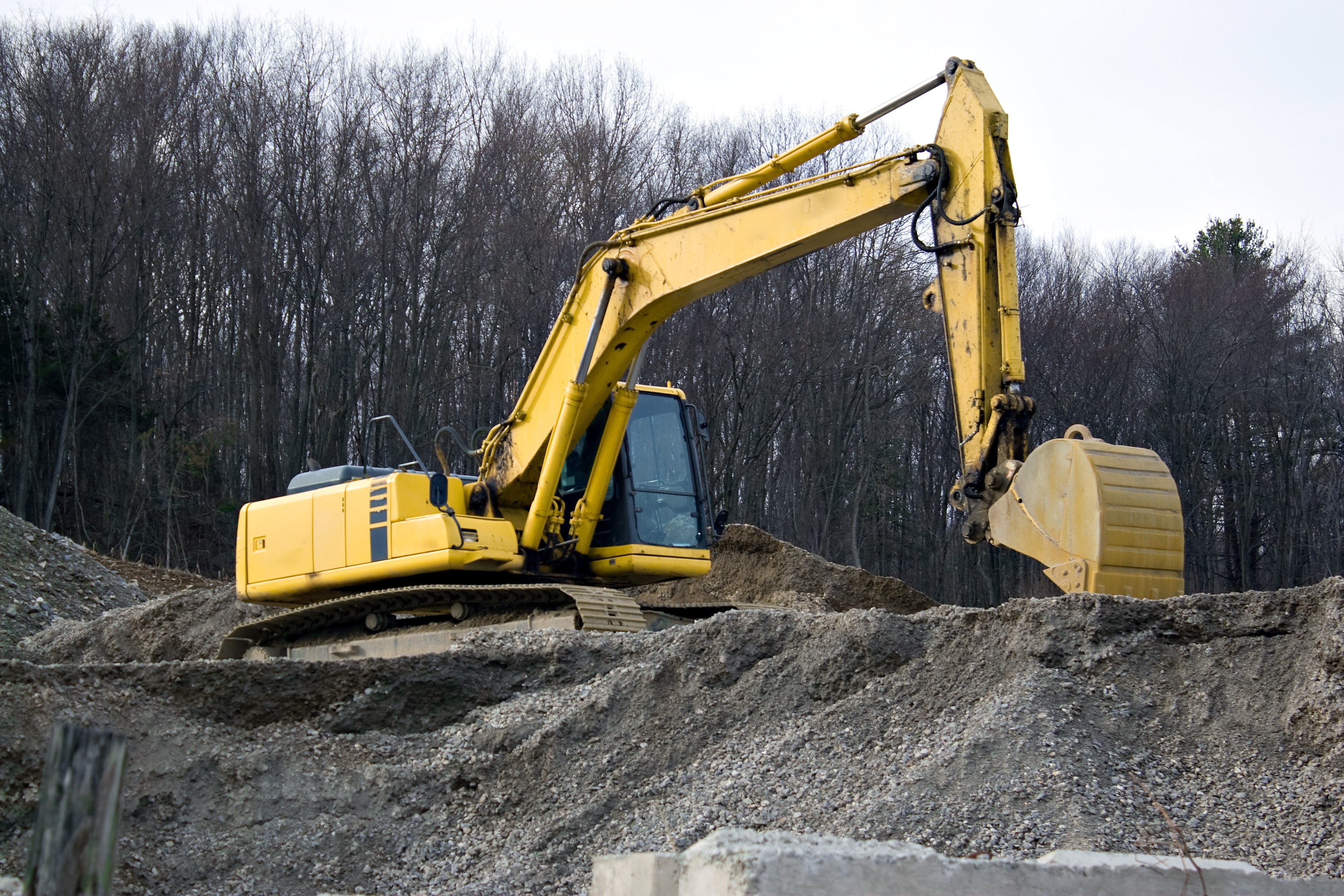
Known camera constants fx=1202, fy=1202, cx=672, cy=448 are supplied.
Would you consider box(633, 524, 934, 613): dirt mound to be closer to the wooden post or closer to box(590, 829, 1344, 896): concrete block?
box(590, 829, 1344, 896): concrete block

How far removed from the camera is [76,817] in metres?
2.90

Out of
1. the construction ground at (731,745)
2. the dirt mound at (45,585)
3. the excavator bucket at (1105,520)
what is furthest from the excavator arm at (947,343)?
Answer: the dirt mound at (45,585)

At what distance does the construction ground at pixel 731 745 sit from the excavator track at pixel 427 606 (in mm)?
1101

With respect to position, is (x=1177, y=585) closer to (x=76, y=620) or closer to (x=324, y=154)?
(x=76, y=620)

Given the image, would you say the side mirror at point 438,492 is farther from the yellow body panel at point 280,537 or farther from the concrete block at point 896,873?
the concrete block at point 896,873

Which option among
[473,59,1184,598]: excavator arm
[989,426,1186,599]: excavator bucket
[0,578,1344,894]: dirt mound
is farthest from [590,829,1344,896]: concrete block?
[473,59,1184,598]: excavator arm

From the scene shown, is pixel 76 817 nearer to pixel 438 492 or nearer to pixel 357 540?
pixel 438 492

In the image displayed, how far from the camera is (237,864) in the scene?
5.55 metres

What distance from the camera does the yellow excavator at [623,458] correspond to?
23.2ft

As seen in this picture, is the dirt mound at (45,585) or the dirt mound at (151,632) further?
the dirt mound at (45,585)

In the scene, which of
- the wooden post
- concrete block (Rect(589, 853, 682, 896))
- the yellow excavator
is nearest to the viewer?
the wooden post

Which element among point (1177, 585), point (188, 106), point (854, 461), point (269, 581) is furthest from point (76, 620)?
point (854, 461)

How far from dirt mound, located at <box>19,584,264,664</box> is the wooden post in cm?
1036

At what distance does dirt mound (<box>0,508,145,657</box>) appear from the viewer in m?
13.6
